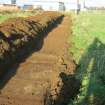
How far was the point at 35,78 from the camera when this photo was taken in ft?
34.9

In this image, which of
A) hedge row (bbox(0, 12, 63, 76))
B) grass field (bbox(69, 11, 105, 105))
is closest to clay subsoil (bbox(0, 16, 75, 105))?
hedge row (bbox(0, 12, 63, 76))

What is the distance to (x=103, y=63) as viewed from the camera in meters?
12.6

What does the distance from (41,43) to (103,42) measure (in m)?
3.81

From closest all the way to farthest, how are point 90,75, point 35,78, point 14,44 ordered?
point 35,78
point 90,75
point 14,44

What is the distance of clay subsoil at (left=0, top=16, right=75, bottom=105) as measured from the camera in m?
8.60

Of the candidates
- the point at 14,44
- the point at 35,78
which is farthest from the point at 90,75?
the point at 14,44

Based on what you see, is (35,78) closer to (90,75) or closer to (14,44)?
(90,75)

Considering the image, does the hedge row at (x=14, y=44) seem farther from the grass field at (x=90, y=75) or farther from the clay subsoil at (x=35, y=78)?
the grass field at (x=90, y=75)

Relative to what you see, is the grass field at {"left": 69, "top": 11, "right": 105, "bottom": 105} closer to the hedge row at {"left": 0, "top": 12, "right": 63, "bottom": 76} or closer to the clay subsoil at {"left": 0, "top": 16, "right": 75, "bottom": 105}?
the clay subsoil at {"left": 0, "top": 16, "right": 75, "bottom": 105}

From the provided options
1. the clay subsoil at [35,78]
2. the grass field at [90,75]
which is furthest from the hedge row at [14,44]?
the grass field at [90,75]

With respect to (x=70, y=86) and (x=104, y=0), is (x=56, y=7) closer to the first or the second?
(x=104, y=0)

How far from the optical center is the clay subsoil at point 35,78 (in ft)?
28.2

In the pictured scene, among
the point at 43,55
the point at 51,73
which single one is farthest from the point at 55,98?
the point at 43,55

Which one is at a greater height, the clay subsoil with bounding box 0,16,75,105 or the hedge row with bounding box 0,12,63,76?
the hedge row with bounding box 0,12,63,76
